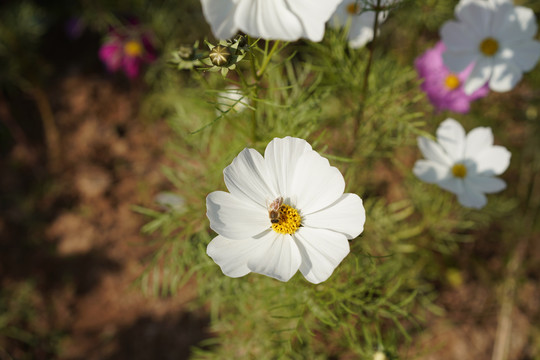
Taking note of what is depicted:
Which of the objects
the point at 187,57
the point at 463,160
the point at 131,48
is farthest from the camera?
the point at 131,48

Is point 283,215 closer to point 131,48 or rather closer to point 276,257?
point 276,257

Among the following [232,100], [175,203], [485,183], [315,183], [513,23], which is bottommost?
[175,203]

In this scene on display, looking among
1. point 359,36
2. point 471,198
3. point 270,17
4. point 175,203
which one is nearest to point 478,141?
point 471,198

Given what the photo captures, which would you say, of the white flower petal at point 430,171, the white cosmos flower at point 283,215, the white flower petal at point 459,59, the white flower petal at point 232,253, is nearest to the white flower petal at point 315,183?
the white cosmos flower at point 283,215

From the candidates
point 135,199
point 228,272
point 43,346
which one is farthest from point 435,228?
point 43,346

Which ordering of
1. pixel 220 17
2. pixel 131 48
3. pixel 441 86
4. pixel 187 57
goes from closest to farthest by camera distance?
pixel 220 17 → pixel 187 57 → pixel 441 86 → pixel 131 48

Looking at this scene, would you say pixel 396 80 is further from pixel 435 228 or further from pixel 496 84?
pixel 435 228

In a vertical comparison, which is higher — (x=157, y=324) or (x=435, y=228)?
(x=435, y=228)

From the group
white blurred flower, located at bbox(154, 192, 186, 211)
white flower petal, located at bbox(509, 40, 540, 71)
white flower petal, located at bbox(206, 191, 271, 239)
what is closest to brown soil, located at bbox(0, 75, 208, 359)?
white blurred flower, located at bbox(154, 192, 186, 211)
